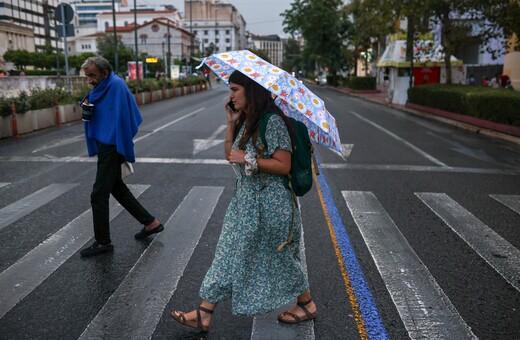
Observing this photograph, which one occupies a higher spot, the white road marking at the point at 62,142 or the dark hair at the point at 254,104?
the dark hair at the point at 254,104

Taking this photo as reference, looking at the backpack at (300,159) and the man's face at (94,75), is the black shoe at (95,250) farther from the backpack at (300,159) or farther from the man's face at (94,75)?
the backpack at (300,159)

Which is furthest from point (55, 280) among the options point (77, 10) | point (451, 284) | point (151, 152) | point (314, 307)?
point (77, 10)

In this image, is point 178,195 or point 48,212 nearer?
point 48,212

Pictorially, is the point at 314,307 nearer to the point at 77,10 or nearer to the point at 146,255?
the point at 146,255

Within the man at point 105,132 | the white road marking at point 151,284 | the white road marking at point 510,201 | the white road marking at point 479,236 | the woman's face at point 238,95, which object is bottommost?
the white road marking at point 510,201

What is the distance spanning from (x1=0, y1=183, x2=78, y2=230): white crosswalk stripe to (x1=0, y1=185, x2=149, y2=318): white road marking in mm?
786

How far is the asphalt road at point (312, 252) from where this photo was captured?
11.6ft

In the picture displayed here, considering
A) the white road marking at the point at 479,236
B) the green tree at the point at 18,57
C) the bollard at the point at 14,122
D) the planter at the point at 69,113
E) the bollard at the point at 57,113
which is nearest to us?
the white road marking at the point at 479,236

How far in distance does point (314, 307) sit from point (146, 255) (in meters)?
1.95

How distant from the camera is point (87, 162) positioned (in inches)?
378

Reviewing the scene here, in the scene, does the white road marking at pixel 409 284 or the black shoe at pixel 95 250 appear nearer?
the white road marking at pixel 409 284

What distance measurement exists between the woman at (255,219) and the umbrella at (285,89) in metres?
0.11

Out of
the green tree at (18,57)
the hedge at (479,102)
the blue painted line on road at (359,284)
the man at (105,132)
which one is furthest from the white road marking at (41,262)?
the green tree at (18,57)

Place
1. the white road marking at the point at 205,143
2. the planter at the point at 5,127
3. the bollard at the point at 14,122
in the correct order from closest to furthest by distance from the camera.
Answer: the white road marking at the point at 205,143 < the planter at the point at 5,127 < the bollard at the point at 14,122
